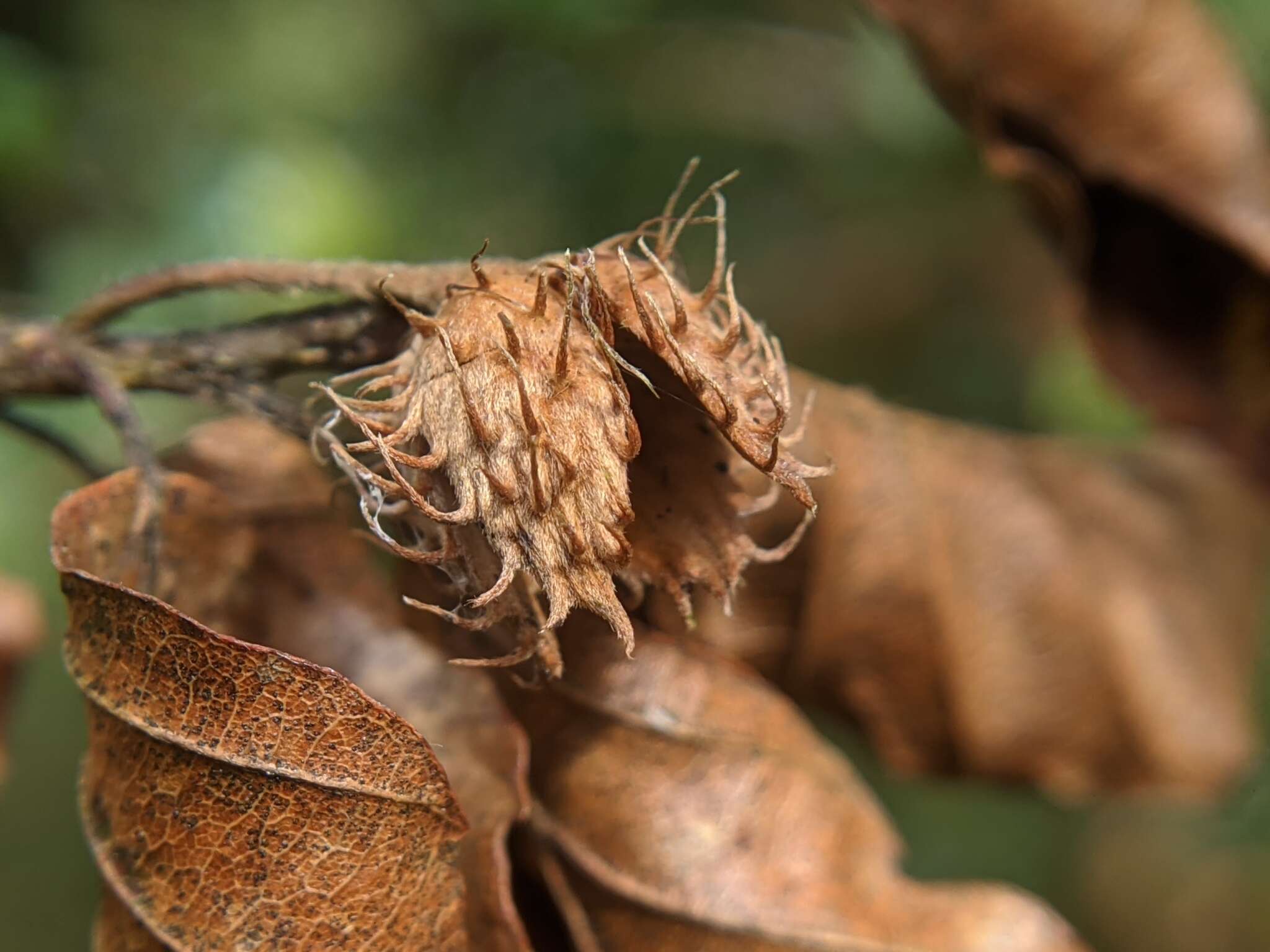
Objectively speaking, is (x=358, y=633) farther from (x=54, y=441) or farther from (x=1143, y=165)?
(x=1143, y=165)

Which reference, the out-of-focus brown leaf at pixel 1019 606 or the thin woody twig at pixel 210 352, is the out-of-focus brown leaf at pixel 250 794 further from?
the out-of-focus brown leaf at pixel 1019 606

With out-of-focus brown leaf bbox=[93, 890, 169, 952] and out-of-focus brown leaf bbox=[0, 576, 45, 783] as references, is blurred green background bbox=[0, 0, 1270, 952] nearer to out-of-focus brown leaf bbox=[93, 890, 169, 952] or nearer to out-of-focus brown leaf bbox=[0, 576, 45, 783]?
out-of-focus brown leaf bbox=[0, 576, 45, 783]

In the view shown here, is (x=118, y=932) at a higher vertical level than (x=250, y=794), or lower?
lower

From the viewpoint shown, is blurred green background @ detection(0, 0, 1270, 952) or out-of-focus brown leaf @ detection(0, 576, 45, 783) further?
blurred green background @ detection(0, 0, 1270, 952)

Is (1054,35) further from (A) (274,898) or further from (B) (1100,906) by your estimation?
(B) (1100,906)

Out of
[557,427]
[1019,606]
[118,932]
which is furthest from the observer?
[1019,606]

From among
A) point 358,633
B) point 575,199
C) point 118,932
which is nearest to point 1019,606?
point 358,633

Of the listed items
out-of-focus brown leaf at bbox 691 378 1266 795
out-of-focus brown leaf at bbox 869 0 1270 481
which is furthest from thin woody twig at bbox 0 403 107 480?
out-of-focus brown leaf at bbox 869 0 1270 481
